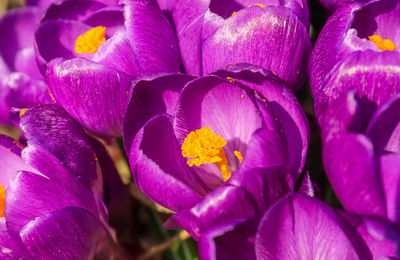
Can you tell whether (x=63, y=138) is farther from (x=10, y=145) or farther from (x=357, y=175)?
(x=357, y=175)

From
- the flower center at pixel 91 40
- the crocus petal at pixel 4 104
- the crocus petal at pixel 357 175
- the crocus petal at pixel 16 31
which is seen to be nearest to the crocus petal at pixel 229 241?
the crocus petal at pixel 357 175

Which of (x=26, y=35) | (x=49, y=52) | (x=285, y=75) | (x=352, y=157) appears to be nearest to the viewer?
(x=352, y=157)

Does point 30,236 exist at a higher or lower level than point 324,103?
lower

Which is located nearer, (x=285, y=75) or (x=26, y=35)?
(x=285, y=75)

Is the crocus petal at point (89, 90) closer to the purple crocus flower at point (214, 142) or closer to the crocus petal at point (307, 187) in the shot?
the purple crocus flower at point (214, 142)

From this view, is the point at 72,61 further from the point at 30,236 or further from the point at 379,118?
the point at 379,118

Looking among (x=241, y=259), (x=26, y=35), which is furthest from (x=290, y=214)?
(x=26, y=35)

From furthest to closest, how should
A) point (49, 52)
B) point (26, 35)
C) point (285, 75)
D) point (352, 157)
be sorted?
point (26, 35) → point (49, 52) → point (285, 75) → point (352, 157)
